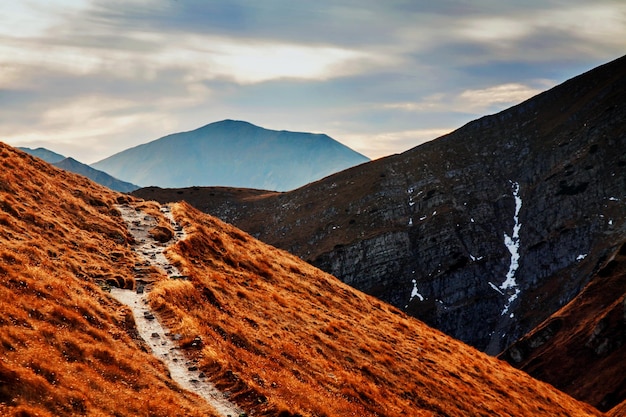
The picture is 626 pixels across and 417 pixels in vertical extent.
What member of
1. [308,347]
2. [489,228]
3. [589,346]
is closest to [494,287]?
[489,228]

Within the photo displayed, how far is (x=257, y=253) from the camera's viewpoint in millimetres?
48656

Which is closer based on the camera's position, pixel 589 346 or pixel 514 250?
pixel 589 346

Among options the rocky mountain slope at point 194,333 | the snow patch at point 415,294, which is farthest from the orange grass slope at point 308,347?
the snow patch at point 415,294

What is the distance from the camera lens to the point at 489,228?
563 ft

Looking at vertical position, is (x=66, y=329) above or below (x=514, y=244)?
below

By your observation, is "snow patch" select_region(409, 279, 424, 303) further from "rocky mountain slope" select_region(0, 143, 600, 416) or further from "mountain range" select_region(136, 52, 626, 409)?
"rocky mountain slope" select_region(0, 143, 600, 416)

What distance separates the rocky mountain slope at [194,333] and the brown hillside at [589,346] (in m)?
31.1

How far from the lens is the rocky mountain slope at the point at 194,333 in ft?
58.9

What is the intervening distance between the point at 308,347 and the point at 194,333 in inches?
352

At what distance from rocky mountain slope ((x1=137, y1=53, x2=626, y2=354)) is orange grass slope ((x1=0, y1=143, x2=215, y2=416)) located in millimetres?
123840

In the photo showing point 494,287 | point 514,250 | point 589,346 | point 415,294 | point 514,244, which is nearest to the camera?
point 589,346

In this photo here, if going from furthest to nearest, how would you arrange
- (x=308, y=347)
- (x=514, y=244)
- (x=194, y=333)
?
(x=514, y=244) < (x=308, y=347) < (x=194, y=333)

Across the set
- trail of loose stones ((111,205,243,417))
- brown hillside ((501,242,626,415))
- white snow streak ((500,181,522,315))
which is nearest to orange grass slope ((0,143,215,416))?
trail of loose stones ((111,205,243,417))

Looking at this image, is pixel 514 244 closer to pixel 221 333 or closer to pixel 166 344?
pixel 221 333
